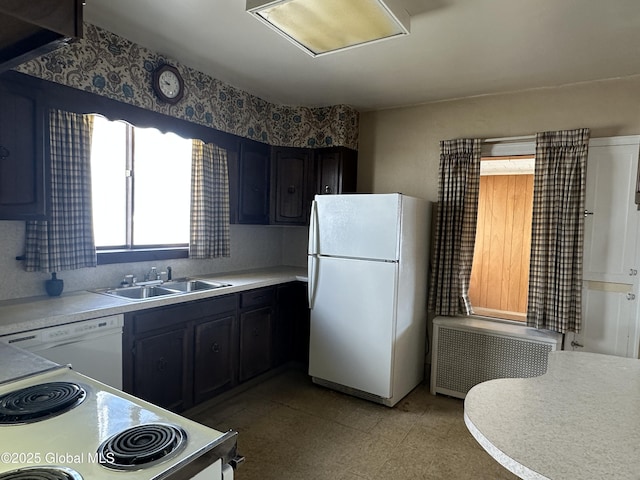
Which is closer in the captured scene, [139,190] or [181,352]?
[181,352]

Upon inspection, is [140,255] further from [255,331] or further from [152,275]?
[255,331]

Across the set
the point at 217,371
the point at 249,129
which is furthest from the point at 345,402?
the point at 249,129

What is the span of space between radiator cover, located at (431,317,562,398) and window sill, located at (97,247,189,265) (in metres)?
2.25

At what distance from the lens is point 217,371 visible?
9.46 ft

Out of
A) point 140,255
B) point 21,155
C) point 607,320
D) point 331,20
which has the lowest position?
point 607,320

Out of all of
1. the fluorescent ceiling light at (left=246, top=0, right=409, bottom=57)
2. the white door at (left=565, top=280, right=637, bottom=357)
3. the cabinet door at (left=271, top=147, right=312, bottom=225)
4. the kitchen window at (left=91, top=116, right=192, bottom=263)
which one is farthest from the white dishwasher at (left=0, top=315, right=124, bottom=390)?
the white door at (left=565, top=280, right=637, bottom=357)

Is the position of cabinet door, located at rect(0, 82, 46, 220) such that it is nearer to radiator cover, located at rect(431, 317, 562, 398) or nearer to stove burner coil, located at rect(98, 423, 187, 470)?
stove burner coil, located at rect(98, 423, 187, 470)

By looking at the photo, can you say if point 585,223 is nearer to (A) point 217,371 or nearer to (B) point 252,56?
(B) point 252,56

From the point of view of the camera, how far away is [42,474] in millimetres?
781

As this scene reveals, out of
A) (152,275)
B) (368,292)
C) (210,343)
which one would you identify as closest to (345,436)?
(368,292)

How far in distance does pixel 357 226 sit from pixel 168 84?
5.76 feet

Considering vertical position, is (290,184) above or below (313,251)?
above

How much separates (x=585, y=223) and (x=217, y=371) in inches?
117

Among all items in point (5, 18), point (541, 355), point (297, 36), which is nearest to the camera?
point (5, 18)
